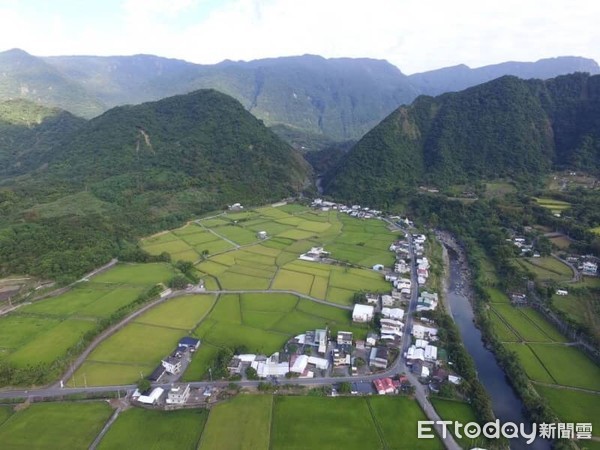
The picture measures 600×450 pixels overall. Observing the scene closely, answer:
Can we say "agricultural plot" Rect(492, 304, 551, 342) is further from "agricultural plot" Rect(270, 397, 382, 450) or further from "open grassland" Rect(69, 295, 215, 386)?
"open grassland" Rect(69, 295, 215, 386)

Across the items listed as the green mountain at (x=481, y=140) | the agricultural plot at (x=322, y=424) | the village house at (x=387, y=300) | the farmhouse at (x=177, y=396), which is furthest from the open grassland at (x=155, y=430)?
the green mountain at (x=481, y=140)

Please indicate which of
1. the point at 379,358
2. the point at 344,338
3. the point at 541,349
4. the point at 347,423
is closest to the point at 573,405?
the point at 541,349

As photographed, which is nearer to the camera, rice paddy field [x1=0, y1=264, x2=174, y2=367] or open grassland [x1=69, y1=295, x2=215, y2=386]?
open grassland [x1=69, y1=295, x2=215, y2=386]

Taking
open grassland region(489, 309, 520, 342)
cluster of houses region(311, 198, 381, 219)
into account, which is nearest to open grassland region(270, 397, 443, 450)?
open grassland region(489, 309, 520, 342)

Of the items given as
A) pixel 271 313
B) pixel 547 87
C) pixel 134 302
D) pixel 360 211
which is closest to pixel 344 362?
pixel 271 313

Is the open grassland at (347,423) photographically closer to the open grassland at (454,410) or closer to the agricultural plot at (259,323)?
the open grassland at (454,410)

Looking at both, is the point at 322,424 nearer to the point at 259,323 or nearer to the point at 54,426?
the point at 259,323

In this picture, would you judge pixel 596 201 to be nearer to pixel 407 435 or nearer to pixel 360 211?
pixel 360 211
